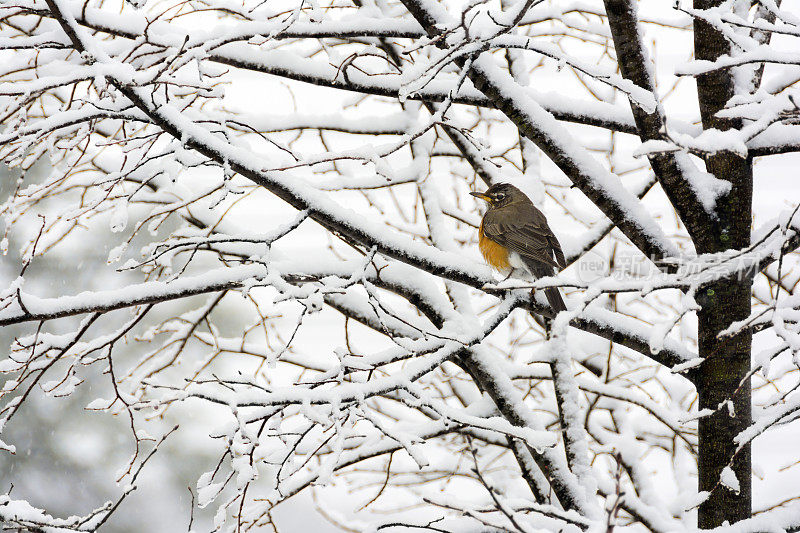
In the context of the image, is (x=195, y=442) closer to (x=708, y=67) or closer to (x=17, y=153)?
(x=17, y=153)

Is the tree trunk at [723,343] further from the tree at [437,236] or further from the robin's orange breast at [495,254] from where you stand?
the robin's orange breast at [495,254]

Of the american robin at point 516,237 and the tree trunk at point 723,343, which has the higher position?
the american robin at point 516,237

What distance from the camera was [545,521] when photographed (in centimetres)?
269

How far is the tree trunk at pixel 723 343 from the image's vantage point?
262cm

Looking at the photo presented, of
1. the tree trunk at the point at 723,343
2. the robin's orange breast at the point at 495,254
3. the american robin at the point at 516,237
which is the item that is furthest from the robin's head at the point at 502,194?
the tree trunk at the point at 723,343

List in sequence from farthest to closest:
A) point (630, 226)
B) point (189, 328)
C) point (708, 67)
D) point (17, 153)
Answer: point (189, 328)
point (630, 226)
point (17, 153)
point (708, 67)

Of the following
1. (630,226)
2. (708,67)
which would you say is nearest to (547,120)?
(630,226)

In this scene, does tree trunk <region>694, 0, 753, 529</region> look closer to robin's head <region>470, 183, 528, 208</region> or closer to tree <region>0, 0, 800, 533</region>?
tree <region>0, 0, 800, 533</region>

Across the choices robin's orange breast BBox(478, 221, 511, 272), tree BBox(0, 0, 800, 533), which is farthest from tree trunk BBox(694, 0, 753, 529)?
robin's orange breast BBox(478, 221, 511, 272)

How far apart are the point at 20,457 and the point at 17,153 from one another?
4.36m

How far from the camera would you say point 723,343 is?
2.61 m

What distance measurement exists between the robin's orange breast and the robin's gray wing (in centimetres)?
4

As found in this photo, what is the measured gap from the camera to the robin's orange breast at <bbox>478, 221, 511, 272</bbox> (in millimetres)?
3490

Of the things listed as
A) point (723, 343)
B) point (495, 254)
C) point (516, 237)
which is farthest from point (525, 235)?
point (723, 343)
